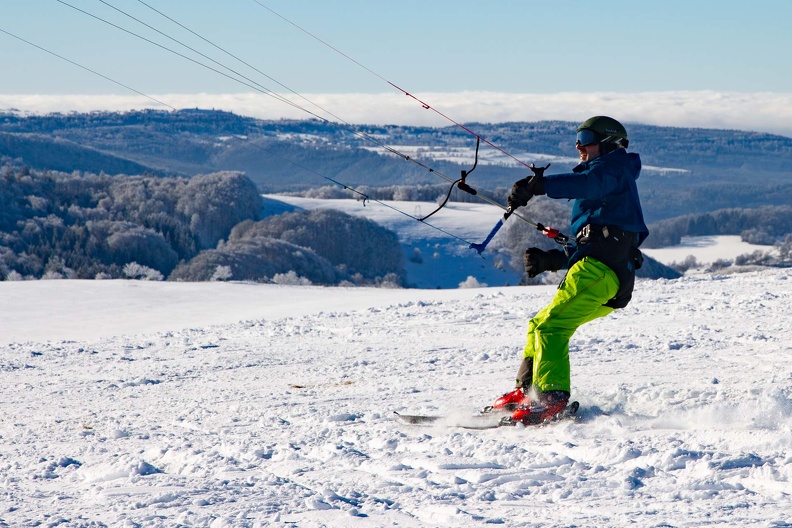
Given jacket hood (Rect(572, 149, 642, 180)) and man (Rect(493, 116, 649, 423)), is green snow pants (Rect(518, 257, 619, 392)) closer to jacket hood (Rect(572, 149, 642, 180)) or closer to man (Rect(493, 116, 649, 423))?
man (Rect(493, 116, 649, 423))

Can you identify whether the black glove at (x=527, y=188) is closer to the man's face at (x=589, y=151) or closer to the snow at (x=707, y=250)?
the man's face at (x=589, y=151)

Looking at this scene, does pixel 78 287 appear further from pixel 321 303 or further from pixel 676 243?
pixel 676 243

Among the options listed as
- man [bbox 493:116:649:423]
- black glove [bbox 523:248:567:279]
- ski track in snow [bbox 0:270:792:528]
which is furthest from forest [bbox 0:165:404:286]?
man [bbox 493:116:649:423]

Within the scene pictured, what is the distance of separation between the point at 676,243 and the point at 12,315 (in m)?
134

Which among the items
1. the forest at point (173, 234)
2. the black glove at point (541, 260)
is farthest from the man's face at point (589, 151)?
the forest at point (173, 234)

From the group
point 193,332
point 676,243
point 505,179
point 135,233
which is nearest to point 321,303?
point 193,332

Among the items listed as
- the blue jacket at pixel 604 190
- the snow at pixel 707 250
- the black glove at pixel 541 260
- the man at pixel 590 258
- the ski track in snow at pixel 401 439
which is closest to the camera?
the ski track in snow at pixel 401 439

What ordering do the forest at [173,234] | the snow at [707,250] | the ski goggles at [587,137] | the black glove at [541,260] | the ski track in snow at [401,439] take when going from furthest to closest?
1. the snow at [707,250]
2. the forest at [173,234]
3. the black glove at [541,260]
4. the ski goggles at [587,137]
5. the ski track in snow at [401,439]

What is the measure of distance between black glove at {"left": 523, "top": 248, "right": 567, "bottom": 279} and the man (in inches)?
7.1

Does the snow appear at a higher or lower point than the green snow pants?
lower

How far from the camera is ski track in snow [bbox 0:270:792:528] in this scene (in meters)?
4.09

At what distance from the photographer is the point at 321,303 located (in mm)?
21406

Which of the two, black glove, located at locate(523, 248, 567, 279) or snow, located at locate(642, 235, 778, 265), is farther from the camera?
snow, located at locate(642, 235, 778, 265)

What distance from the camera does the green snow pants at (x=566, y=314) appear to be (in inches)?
224
